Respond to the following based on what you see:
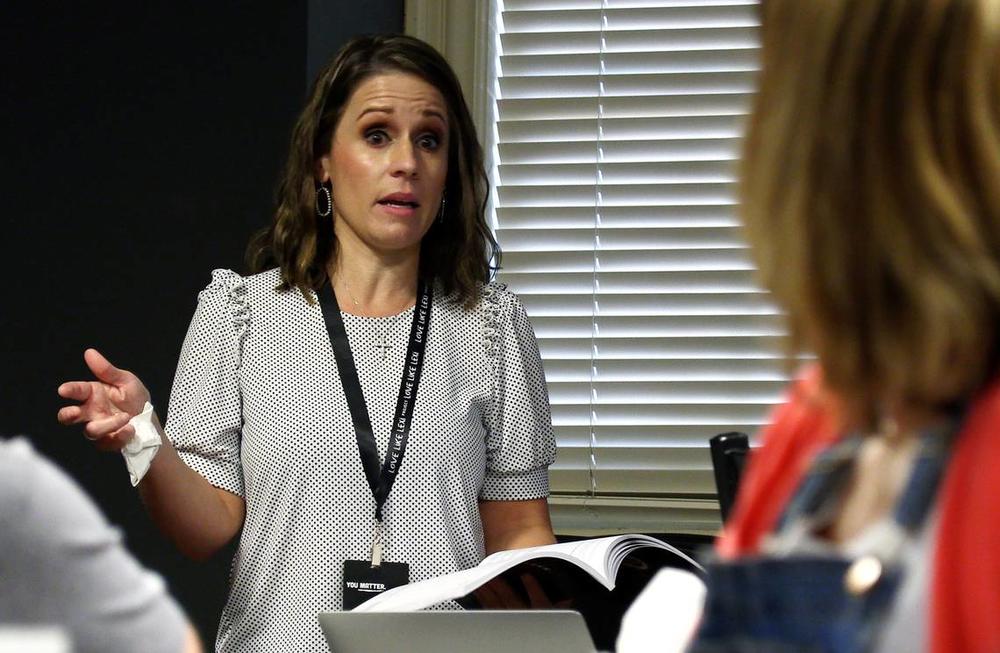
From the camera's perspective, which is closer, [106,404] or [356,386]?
[106,404]

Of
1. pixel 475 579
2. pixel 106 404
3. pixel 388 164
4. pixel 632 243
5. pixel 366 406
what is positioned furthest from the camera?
pixel 632 243

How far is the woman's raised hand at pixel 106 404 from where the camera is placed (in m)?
1.90

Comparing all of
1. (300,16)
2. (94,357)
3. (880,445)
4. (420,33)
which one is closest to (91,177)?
(300,16)

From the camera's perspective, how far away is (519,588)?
151 cm

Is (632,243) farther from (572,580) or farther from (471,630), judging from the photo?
(471,630)

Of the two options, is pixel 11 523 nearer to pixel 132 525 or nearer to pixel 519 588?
pixel 519 588

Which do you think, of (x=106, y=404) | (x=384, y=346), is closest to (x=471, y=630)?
(x=106, y=404)

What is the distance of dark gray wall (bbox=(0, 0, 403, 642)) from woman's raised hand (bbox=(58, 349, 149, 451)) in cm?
93

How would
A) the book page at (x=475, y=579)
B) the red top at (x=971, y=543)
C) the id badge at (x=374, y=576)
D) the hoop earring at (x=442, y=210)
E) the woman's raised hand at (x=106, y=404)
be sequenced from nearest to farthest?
the red top at (x=971, y=543) → the book page at (x=475, y=579) → the woman's raised hand at (x=106, y=404) → the id badge at (x=374, y=576) → the hoop earring at (x=442, y=210)

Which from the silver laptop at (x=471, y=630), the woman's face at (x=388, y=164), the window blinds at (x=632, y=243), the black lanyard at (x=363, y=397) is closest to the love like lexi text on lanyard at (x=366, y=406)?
the black lanyard at (x=363, y=397)

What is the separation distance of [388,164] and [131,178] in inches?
35.0

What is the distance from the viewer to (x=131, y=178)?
299cm

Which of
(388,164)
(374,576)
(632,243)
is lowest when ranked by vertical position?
(374,576)

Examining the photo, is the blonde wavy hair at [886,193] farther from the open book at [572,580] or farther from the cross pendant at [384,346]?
the cross pendant at [384,346]
